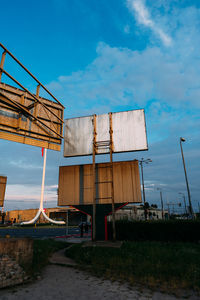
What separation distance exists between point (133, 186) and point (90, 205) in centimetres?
432

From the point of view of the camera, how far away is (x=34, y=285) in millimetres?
8531

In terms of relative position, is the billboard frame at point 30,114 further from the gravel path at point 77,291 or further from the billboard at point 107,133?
the gravel path at point 77,291

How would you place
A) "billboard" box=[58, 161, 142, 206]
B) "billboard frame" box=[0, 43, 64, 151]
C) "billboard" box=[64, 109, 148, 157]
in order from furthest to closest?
"billboard" box=[64, 109, 148, 157] → "billboard" box=[58, 161, 142, 206] → "billboard frame" box=[0, 43, 64, 151]

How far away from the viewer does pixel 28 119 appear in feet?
48.5

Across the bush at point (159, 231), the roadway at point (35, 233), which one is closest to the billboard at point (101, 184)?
the bush at point (159, 231)

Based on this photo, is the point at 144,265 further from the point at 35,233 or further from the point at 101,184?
the point at 35,233

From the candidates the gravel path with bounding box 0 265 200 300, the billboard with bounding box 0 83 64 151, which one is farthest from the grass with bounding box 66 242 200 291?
the billboard with bounding box 0 83 64 151

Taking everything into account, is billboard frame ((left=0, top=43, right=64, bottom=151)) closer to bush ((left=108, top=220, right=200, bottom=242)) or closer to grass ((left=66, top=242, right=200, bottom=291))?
grass ((left=66, top=242, right=200, bottom=291))

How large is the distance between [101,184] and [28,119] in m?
8.52

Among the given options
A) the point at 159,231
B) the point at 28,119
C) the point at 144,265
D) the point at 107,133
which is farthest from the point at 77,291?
the point at 107,133

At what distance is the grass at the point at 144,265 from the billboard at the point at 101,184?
15.2ft

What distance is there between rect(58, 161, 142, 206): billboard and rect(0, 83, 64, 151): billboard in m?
3.57

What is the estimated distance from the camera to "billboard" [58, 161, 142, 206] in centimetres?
1734

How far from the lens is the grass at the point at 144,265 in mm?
8445
